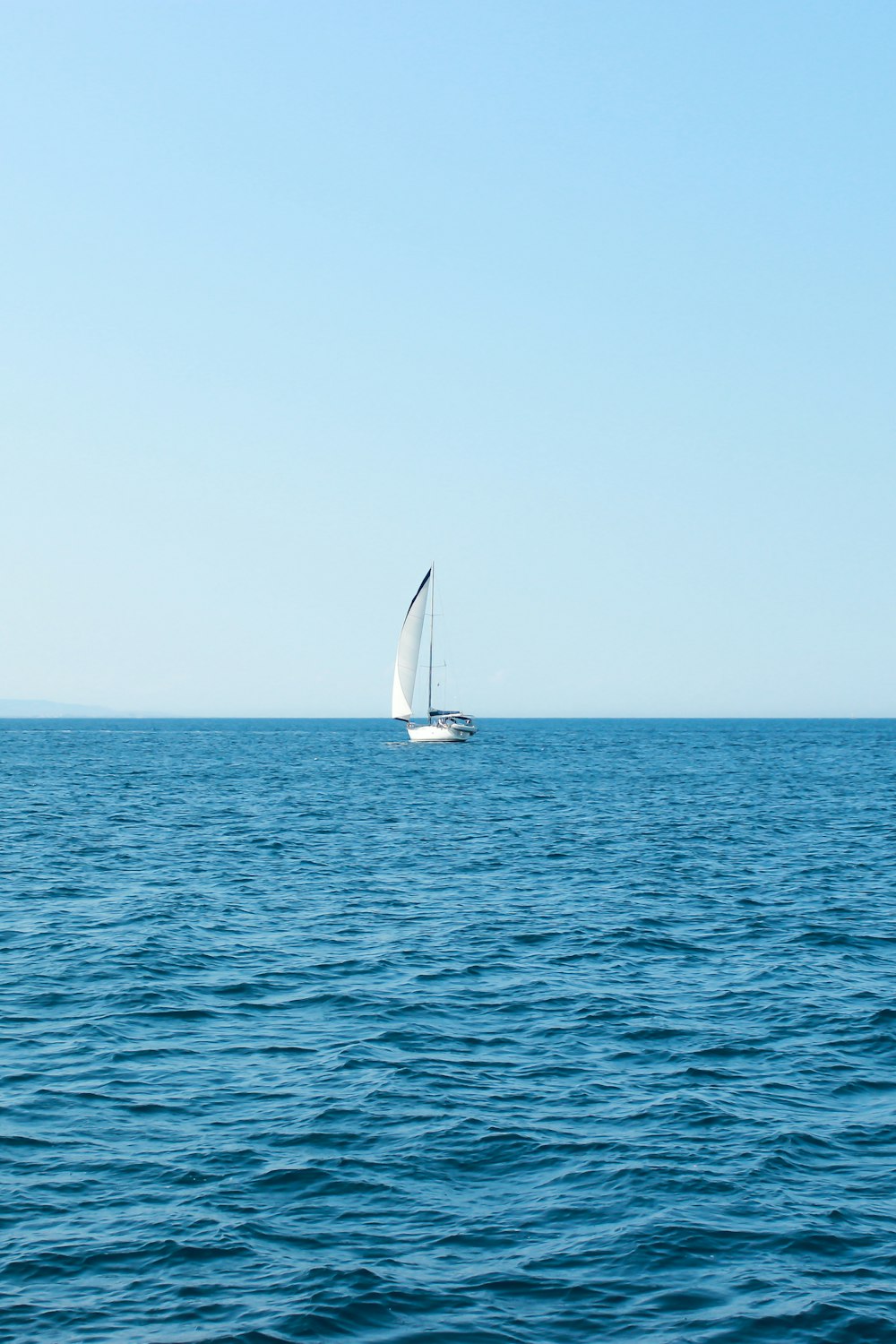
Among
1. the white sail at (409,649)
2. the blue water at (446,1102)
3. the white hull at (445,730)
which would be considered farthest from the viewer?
the white hull at (445,730)

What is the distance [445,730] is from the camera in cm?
14350

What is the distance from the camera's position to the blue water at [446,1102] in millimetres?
12195

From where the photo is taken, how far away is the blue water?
12195 millimetres

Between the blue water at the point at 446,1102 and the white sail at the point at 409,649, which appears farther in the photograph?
the white sail at the point at 409,649

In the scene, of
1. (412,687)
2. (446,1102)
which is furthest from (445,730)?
(446,1102)

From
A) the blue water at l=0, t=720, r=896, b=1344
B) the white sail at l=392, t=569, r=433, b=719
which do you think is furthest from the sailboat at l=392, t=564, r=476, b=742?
the blue water at l=0, t=720, r=896, b=1344

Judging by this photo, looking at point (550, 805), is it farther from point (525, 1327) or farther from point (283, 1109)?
point (525, 1327)

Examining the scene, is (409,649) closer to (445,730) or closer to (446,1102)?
(445,730)

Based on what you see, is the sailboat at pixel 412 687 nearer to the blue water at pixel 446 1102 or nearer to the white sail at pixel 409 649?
the white sail at pixel 409 649

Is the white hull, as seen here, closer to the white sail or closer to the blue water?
the white sail

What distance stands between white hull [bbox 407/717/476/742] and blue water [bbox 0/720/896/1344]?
99.6m

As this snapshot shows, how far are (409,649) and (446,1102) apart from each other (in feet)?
398

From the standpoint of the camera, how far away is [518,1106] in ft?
58.0

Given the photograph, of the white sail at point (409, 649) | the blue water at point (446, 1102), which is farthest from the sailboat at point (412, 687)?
the blue water at point (446, 1102)
